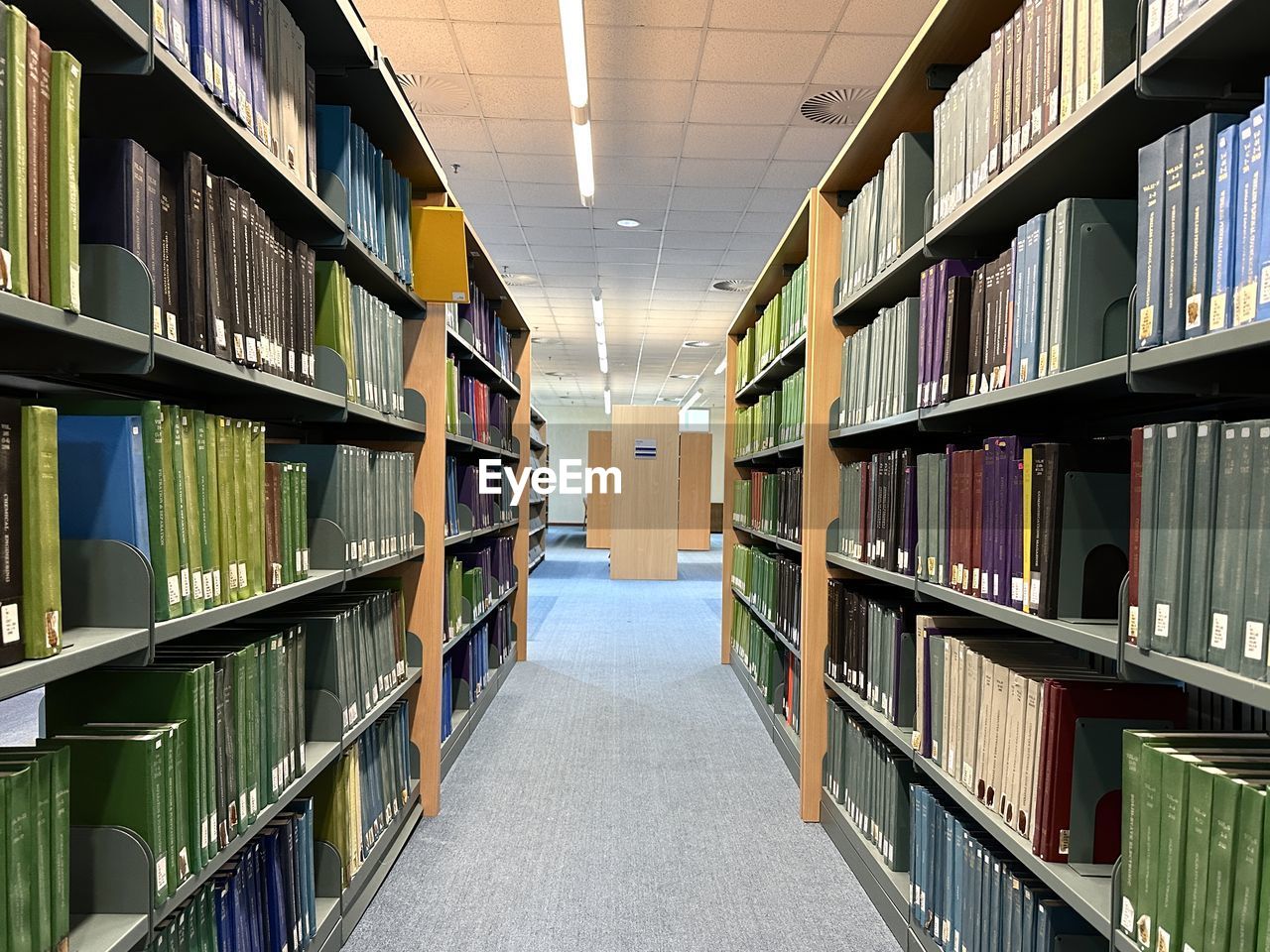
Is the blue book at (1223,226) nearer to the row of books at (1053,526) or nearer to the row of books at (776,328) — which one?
the row of books at (1053,526)

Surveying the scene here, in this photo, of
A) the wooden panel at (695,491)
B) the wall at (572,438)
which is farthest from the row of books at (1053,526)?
the wall at (572,438)

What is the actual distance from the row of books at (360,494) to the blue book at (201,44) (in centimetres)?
86

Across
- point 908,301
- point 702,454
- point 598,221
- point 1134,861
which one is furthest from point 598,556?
point 1134,861

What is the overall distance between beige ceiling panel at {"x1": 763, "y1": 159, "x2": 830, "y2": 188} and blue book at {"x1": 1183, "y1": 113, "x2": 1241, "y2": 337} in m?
4.45

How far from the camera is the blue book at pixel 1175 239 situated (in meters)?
1.08

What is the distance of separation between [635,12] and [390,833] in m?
3.47

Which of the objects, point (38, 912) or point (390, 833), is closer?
point (38, 912)

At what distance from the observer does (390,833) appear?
2455 millimetres

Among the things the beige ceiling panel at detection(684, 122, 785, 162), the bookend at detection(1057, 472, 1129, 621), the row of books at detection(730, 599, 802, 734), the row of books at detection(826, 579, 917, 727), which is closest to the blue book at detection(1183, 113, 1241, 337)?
the bookend at detection(1057, 472, 1129, 621)

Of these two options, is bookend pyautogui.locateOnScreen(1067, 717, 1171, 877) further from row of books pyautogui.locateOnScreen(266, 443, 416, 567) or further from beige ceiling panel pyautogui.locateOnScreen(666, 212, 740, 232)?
beige ceiling panel pyautogui.locateOnScreen(666, 212, 740, 232)

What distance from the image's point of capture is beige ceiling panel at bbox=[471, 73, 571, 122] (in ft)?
14.1

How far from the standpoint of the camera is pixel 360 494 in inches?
85.1

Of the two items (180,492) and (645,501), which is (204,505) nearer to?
(180,492)

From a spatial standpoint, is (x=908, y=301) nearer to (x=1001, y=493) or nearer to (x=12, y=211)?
(x=1001, y=493)
